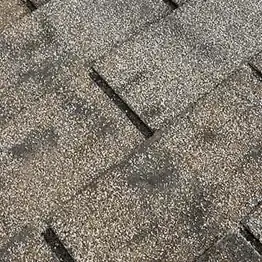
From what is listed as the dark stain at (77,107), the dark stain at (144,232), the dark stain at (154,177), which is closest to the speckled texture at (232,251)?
the dark stain at (144,232)

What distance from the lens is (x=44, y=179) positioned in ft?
6.91

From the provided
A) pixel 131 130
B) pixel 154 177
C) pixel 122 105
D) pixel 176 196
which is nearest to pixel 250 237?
pixel 176 196

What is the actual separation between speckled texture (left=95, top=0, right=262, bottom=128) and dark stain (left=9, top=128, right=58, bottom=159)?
415 mm

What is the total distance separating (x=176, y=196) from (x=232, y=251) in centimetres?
33

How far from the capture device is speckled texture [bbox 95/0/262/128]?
7.68 ft

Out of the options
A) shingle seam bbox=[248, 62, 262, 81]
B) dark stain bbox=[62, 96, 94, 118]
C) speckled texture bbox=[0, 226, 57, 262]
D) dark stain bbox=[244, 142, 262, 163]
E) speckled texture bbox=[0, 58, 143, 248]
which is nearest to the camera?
speckled texture bbox=[0, 226, 57, 262]

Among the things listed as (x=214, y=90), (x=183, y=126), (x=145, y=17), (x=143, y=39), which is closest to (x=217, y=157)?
(x=183, y=126)

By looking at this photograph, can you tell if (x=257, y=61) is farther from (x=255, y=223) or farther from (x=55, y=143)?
(x=55, y=143)

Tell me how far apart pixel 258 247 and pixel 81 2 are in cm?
163

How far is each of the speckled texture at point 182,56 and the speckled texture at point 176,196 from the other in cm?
14

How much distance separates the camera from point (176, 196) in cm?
207

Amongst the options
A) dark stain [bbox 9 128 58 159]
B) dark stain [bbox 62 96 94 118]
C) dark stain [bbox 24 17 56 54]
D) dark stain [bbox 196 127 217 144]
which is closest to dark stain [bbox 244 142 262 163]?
dark stain [bbox 196 127 217 144]

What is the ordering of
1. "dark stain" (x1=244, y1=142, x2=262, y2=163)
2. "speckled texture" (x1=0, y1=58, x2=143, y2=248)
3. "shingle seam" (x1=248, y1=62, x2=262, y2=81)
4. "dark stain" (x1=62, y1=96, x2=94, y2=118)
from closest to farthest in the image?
1. "speckled texture" (x1=0, y1=58, x2=143, y2=248)
2. "dark stain" (x1=244, y1=142, x2=262, y2=163)
3. "dark stain" (x1=62, y1=96, x2=94, y2=118)
4. "shingle seam" (x1=248, y1=62, x2=262, y2=81)

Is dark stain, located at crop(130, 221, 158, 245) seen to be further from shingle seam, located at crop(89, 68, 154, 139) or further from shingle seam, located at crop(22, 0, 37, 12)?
shingle seam, located at crop(22, 0, 37, 12)
